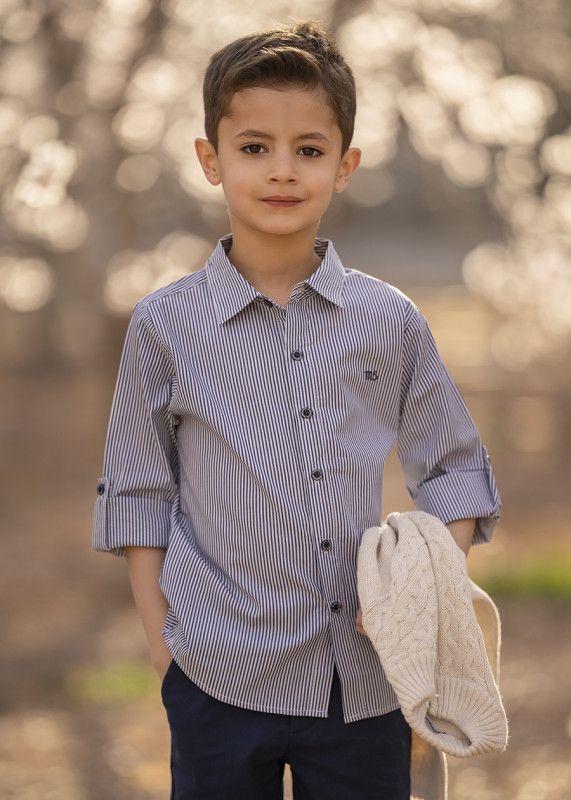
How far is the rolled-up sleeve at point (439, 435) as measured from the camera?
2012 mm

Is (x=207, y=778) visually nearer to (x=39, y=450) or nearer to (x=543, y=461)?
(x=543, y=461)

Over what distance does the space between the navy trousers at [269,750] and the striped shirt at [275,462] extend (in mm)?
33

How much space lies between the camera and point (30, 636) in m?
5.46

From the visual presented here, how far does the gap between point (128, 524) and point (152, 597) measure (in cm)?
15

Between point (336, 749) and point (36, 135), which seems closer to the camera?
point (336, 749)

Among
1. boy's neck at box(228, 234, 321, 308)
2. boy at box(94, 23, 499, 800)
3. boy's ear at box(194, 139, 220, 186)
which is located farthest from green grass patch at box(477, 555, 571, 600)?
boy's ear at box(194, 139, 220, 186)

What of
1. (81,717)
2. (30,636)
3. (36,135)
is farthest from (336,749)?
(36,135)

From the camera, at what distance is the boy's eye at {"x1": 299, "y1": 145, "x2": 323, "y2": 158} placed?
6.33 feet

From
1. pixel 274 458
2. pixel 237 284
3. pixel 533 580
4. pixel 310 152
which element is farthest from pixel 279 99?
pixel 533 580

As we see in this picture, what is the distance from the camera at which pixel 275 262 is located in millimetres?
2039

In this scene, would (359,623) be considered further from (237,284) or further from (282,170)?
(282,170)

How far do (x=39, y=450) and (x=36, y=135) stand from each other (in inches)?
223

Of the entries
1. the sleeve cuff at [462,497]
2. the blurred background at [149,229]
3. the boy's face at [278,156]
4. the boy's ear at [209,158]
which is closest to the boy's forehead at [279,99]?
the boy's face at [278,156]

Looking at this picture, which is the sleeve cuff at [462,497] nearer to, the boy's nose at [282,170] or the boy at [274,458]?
the boy at [274,458]
